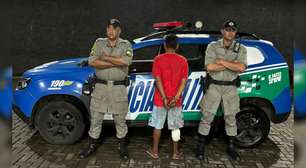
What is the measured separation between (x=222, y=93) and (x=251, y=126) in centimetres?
90

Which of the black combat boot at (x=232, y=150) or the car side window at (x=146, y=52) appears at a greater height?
the car side window at (x=146, y=52)

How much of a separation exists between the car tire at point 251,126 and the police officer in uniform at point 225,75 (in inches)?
15.6

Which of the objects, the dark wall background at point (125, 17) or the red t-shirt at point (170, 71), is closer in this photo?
the red t-shirt at point (170, 71)

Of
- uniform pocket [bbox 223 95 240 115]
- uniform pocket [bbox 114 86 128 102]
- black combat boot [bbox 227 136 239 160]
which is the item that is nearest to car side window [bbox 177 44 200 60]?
uniform pocket [bbox 223 95 240 115]

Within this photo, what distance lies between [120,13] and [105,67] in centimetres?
535

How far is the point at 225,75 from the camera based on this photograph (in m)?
4.66

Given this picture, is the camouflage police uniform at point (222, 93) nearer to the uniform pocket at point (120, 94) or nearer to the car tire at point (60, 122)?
the uniform pocket at point (120, 94)

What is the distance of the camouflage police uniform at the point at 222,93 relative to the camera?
4.64 metres

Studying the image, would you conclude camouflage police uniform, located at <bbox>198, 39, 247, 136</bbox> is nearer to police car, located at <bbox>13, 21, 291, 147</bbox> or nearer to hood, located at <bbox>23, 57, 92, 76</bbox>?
police car, located at <bbox>13, 21, 291, 147</bbox>

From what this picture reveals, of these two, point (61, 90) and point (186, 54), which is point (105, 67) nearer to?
point (61, 90)

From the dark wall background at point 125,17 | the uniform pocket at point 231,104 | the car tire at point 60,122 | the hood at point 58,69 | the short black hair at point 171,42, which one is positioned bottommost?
the car tire at point 60,122

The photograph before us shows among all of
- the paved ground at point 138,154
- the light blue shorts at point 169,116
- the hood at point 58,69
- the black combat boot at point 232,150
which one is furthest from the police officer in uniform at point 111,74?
the black combat boot at point 232,150

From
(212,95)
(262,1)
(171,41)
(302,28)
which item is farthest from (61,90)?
(262,1)

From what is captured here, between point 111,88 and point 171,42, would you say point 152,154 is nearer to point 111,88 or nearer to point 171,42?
point 111,88
